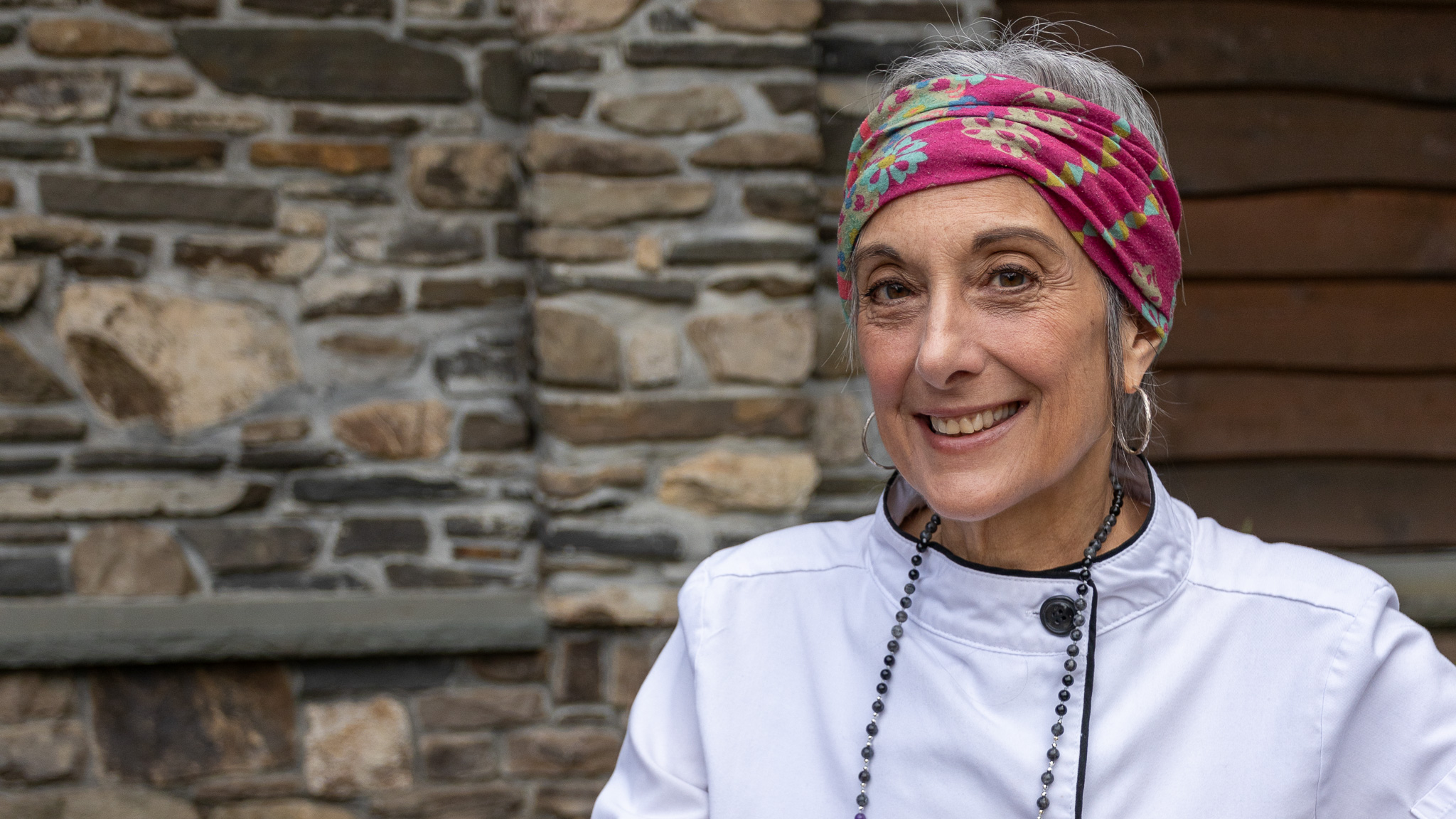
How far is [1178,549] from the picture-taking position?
1.16 meters

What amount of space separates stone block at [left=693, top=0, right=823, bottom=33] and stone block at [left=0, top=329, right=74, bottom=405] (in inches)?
74.8

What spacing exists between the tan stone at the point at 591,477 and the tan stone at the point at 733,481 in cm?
7

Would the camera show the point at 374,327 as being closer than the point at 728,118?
No

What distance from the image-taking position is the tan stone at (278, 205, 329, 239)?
2711 millimetres

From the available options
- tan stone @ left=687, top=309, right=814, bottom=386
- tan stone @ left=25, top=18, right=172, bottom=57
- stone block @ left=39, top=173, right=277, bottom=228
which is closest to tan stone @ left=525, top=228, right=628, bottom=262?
tan stone @ left=687, top=309, right=814, bottom=386

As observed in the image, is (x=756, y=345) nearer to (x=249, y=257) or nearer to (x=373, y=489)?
(x=373, y=489)

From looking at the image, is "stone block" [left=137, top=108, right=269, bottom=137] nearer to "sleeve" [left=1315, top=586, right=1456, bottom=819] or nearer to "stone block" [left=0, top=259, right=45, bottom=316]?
"stone block" [left=0, top=259, right=45, bottom=316]

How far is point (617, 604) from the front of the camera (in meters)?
2.57

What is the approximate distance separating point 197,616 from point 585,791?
3.57 ft

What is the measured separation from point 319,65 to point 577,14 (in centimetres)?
75

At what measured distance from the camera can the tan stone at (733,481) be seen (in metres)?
2.55

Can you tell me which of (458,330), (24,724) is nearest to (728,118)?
(458,330)

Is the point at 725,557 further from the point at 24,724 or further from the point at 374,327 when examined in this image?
the point at 24,724

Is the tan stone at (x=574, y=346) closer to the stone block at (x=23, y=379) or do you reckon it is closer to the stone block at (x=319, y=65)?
the stone block at (x=319, y=65)
